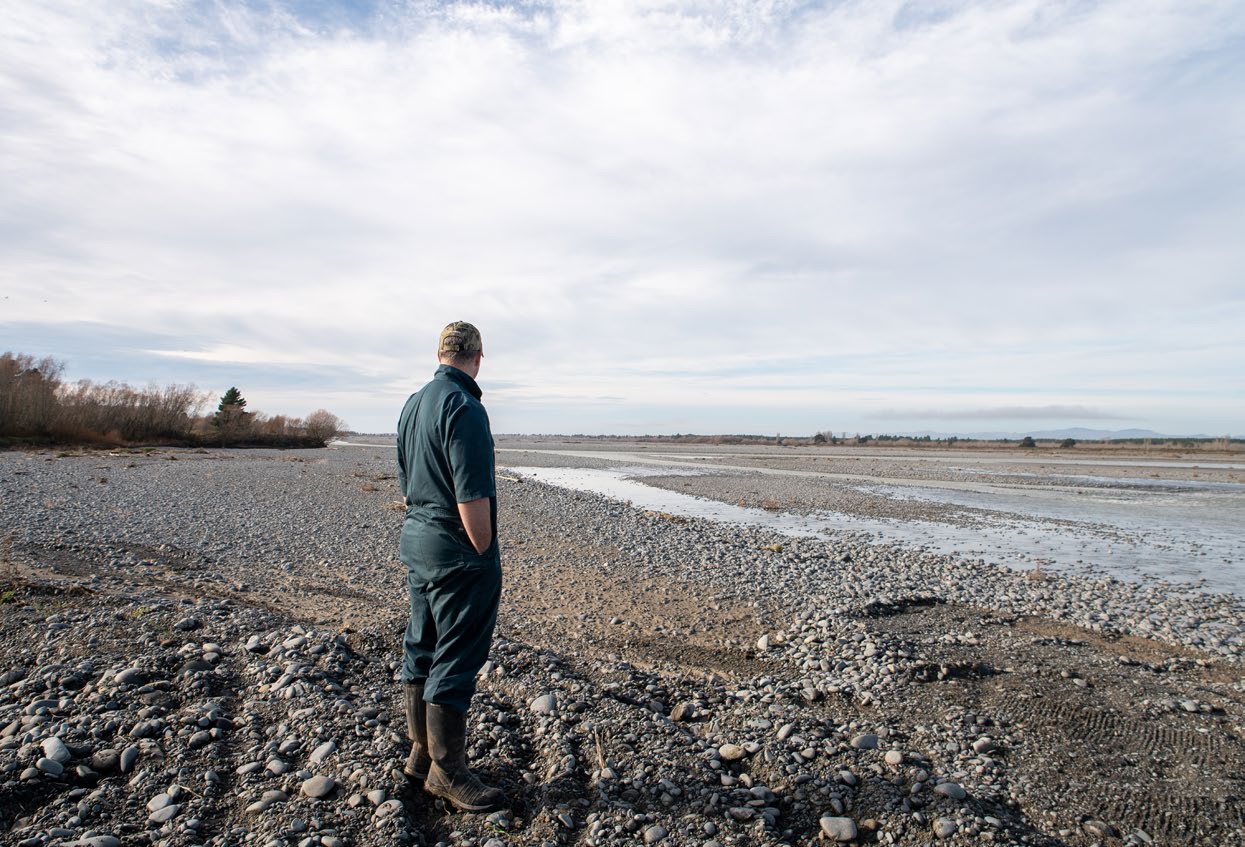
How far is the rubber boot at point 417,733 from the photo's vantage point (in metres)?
4.36

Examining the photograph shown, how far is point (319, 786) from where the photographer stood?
168 inches

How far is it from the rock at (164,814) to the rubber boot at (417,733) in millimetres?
1259

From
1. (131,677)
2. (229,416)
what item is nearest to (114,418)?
(229,416)

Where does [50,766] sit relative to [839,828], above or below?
above

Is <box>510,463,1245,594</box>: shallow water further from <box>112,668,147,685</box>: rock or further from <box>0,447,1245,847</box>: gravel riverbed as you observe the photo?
<box>112,668,147,685</box>: rock

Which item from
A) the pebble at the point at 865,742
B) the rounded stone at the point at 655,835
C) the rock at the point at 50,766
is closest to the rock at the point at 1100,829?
the pebble at the point at 865,742

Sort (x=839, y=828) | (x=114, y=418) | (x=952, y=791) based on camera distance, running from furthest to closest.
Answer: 1. (x=114, y=418)
2. (x=952, y=791)
3. (x=839, y=828)

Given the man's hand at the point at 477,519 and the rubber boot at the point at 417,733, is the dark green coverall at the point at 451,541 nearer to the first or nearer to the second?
the man's hand at the point at 477,519

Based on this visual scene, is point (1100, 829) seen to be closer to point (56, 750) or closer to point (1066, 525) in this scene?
point (56, 750)

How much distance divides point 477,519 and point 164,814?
2447 millimetres

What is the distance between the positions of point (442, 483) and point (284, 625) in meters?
4.38

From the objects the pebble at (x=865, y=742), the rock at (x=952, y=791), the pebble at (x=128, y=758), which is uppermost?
the pebble at (x=128, y=758)

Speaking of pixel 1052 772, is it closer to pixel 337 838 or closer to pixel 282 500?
pixel 337 838

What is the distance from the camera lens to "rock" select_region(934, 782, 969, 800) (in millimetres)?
4516
